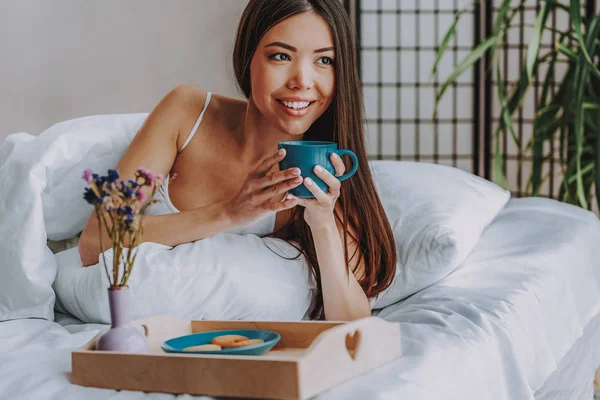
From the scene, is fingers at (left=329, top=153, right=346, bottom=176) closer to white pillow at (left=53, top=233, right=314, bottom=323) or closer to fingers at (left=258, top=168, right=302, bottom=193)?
fingers at (left=258, top=168, right=302, bottom=193)

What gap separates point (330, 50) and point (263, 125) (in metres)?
0.22

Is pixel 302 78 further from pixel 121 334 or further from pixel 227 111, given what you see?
pixel 121 334

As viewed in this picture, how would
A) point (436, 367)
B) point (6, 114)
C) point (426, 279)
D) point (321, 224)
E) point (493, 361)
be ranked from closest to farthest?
point (436, 367) → point (493, 361) → point (321, 224) → point (426, 279) → point (6, 114)

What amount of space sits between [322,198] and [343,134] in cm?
28

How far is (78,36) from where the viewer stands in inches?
107

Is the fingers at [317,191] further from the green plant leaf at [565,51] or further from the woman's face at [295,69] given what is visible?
the green plant leaf at [565,51]

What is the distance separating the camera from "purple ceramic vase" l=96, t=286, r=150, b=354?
3.01 ft

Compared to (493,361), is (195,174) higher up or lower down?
higher up

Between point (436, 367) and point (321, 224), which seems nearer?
point (436, 367)

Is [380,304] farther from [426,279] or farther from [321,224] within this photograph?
[321,224]

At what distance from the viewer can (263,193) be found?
1199 mm

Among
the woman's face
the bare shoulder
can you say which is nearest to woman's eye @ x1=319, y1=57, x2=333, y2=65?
the woman's face

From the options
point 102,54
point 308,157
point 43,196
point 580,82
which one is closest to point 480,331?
point 308,157

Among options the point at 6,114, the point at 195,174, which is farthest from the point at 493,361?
the point at 6,114
